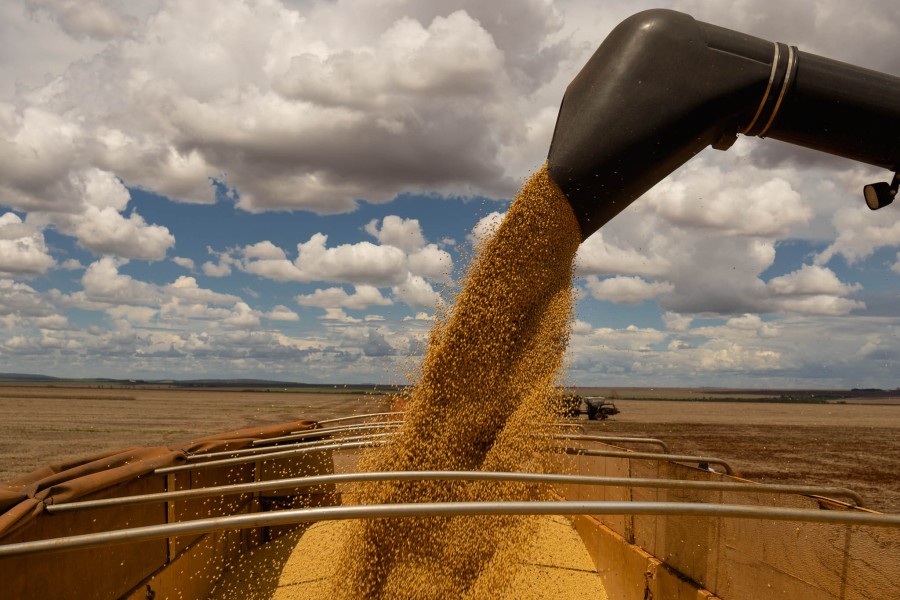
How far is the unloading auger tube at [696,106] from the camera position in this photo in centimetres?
318

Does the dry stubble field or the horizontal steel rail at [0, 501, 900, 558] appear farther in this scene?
the dry stubble field

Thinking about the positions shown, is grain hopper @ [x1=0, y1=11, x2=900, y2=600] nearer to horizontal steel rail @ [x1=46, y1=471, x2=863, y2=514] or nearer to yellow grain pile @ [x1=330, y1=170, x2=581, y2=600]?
horizontal steel rail @ [x1=46, y1=471, x2=863, y2=514]

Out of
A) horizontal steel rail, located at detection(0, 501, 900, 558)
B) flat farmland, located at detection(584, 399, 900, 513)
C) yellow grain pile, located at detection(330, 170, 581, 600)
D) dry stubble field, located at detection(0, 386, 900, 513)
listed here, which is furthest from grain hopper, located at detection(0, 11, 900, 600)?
flat farmland, located at detection(584, 399, 900, 513)

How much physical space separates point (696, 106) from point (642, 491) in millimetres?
2325

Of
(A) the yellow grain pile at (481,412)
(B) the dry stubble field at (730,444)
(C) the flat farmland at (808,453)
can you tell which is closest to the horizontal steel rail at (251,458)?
(A) the yellow grain pile at (481,412)

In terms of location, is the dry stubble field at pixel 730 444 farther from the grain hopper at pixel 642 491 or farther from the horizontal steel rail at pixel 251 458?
the grain hopper at pixel 642 491

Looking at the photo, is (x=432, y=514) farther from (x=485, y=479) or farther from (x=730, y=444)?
(x=730, y=444)

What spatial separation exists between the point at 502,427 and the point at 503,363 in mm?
368

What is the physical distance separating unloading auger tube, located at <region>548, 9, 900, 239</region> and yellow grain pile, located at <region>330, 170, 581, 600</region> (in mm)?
354

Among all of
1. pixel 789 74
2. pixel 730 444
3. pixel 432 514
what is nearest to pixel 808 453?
pixel 730 444

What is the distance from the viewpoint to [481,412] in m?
3.83

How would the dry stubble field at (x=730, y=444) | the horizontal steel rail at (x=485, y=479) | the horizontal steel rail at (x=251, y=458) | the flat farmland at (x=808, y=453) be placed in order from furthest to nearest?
1. the dry stubble field at (x=730, y=444)
2. the flat farmland at (x=808, y=453)
3. the horizontal steel rail at (x=251, y=458)
4. the horizontal steel rail at (x=485, y=479)

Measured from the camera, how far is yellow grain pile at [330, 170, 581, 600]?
3416mm

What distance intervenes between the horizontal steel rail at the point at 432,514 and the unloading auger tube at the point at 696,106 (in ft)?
6.03
